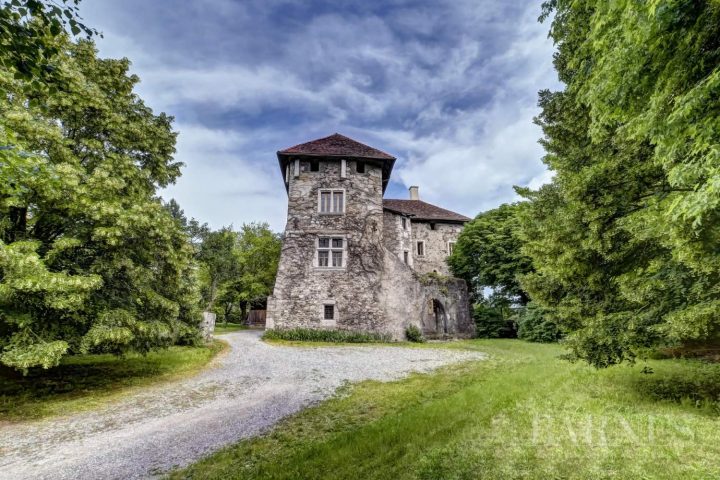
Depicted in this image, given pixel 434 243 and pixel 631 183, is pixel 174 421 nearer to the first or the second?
pixel 631 183

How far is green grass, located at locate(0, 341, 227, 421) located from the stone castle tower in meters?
6.74

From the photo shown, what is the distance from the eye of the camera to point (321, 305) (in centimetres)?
1958

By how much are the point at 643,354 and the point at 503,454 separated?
12.7 ft

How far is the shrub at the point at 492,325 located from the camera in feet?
82.5

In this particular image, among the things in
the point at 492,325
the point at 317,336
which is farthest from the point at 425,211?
the point at 317,336

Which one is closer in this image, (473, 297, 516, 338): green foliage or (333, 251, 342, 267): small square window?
(333, 251, 342, 267): small square window

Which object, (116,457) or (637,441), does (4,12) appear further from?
(637,441)

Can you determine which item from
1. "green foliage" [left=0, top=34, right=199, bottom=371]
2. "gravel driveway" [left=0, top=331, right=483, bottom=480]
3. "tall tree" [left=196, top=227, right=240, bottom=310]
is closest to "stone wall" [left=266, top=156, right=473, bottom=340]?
"gravel driveway" [left=0, top=331, right=483, bottom=480]

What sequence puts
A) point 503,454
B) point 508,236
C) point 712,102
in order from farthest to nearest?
point 508,236, point 503,454, point 712,102

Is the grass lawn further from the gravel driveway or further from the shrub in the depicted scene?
the shrub

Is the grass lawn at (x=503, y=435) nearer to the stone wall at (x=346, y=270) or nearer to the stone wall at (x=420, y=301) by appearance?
the stone wall at (x=346, y=270)

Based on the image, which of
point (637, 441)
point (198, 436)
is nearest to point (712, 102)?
point (637, 441)

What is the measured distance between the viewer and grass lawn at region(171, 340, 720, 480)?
3.79m

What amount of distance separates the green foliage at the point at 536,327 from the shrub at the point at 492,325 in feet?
7.52
